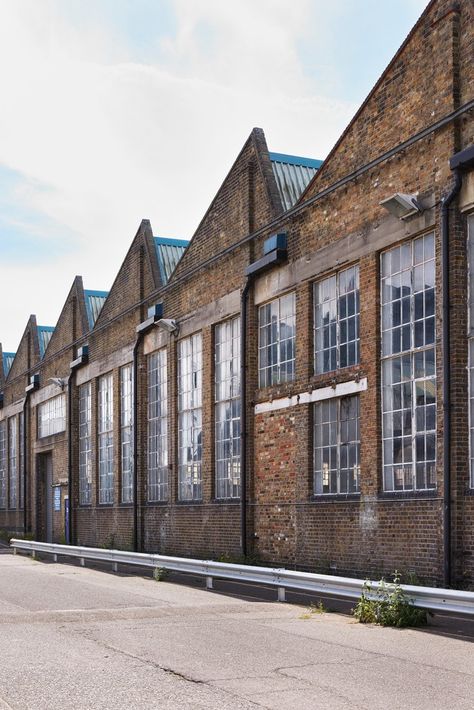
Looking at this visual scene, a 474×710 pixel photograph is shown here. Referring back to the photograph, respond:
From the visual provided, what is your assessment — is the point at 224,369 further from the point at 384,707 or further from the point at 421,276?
the point at 384,707

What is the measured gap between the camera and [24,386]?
153ft

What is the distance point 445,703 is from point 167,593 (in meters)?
9.73

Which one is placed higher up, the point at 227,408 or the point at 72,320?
the point at 72,320

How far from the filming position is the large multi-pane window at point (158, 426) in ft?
94.0

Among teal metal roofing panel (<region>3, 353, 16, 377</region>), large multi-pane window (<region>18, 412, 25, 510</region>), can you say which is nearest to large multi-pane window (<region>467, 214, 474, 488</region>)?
large multi-pane window (<region>18, 412, 25, 510</region>)

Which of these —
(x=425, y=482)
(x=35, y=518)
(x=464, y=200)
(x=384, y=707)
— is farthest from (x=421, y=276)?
(x=35, y=518)

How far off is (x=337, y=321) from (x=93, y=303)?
20867 mm

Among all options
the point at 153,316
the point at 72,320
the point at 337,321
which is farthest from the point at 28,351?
the point at 337,321

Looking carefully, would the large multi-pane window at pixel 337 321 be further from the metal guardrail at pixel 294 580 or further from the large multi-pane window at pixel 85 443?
the large multi-pane window at pixel 85 443

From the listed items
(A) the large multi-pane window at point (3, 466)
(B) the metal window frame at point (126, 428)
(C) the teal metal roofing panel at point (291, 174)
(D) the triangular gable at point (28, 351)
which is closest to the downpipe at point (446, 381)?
(C) the teal metal roofing panel at point (291, 174)

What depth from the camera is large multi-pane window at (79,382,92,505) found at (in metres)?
35.9

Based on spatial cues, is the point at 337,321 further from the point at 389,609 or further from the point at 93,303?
the point at 93,303

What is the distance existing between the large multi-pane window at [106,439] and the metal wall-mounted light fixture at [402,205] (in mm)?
18028

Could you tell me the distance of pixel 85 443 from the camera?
36969mm
